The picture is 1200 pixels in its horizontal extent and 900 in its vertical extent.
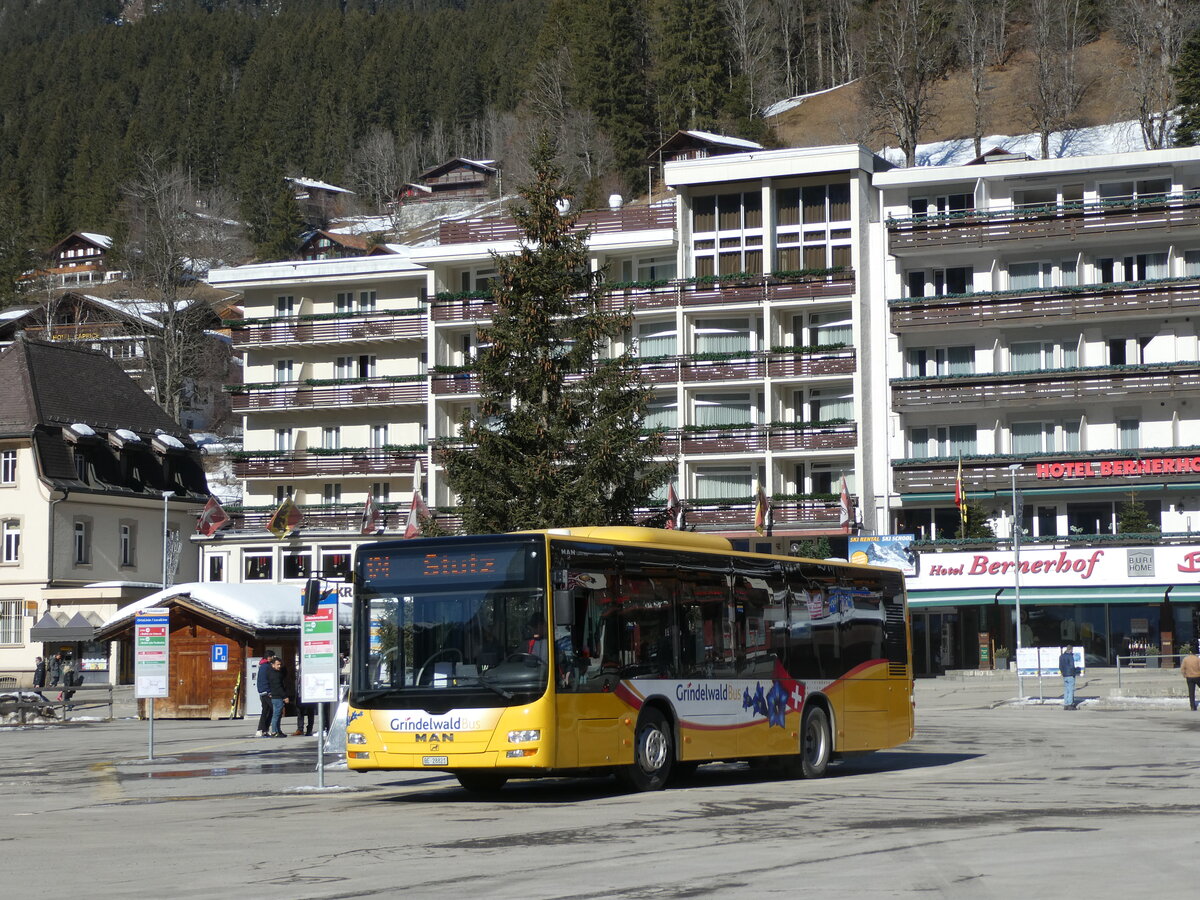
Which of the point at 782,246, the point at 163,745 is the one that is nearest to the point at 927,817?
the point at 163,745

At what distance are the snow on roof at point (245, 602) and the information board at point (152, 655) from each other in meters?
13.1

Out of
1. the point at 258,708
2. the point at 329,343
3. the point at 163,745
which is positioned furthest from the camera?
the point at 329,343

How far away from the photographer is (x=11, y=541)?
Answer: 67000mm

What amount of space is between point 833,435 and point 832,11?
3607 inches

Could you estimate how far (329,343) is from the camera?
75062mm

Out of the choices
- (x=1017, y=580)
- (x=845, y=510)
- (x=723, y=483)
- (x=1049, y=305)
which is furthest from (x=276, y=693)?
(x=1049, y=305)

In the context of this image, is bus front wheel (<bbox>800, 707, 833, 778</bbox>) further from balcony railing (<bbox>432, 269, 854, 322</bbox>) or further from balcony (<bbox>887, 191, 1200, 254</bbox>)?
balcony (<bbox>887, 191, 1200, 254</bbox>)

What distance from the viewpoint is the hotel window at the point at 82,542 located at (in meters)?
67.6

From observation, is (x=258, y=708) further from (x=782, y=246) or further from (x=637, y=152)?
(x=637, y=152)

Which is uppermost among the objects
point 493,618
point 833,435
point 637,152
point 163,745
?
point 637,152

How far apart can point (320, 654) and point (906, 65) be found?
95.6m

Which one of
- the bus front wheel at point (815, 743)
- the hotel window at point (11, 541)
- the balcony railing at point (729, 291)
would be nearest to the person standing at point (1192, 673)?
the bus front wheel at point (815, 743)

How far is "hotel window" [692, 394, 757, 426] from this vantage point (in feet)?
222

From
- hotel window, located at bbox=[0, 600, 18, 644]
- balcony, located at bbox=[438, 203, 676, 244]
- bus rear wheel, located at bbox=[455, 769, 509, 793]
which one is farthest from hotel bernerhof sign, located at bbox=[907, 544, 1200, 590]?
bus rear wheel, located at bbox=[455, 769, 509, 793]
